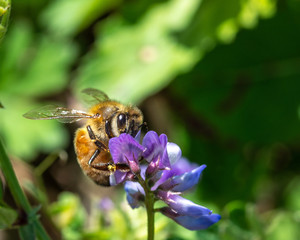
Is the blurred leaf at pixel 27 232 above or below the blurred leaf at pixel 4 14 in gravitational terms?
below

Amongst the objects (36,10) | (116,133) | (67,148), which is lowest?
(116,133)

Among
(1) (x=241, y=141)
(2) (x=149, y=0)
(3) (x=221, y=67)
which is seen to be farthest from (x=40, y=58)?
(1) (x=241, y=141)

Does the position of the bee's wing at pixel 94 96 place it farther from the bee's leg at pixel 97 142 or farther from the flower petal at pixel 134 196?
the flower petal at pixel 134 196

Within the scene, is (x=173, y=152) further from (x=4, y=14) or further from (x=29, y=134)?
(x=29, y=134)

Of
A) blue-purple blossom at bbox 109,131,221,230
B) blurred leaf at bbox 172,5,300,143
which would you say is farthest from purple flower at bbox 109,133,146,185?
blurred leaf at bbox 172,5,300,143

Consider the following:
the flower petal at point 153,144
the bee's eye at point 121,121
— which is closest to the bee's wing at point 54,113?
the bee's eye at point 121,121

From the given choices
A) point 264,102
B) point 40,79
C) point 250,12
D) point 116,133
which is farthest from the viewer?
point 40,79

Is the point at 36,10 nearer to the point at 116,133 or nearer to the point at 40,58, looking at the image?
the point at 40,58
